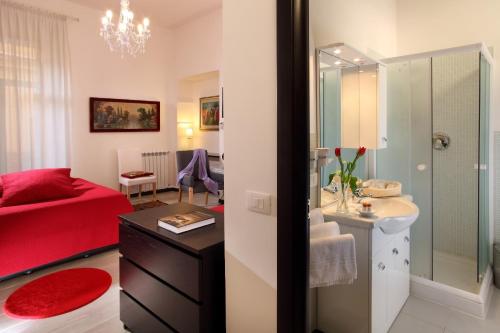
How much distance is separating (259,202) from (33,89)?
5.01 metres

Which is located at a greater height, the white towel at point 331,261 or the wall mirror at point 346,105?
the wall mirror at point 346,105

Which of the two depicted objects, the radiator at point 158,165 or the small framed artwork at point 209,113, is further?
the small framed artwork at point 209,113

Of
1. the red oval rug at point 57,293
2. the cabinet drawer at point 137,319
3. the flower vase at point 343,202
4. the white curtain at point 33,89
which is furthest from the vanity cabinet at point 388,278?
the white curtain at point 33,89

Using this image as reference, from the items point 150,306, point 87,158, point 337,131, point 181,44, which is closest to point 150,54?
point 181,44

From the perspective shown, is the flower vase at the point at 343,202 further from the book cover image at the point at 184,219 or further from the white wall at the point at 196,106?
the white wall at the point at 196,106

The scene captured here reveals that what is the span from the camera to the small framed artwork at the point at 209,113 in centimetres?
649

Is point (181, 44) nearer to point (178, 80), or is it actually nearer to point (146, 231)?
point (178, 80)

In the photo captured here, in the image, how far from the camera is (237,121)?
1418 millimetres

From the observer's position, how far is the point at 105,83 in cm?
570

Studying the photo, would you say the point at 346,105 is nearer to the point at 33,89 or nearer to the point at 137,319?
the point at 137,319

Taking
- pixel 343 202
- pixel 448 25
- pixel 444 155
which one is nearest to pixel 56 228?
pixel 343 202

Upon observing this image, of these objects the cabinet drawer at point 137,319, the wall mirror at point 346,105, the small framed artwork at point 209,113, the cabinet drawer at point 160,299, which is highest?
the small framed artwork at point 209,113

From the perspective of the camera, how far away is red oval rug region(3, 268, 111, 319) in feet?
7.72

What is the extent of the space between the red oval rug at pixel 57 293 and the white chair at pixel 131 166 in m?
2.68
